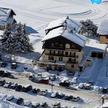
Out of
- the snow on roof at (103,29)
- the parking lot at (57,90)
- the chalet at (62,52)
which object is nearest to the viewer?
the parking lot at (57,90)

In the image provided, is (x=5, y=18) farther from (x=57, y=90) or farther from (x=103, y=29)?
(x=57, y=90)

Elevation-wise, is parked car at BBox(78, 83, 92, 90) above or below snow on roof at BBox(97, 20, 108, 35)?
below

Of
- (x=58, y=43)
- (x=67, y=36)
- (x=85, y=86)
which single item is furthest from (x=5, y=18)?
(x=85, y=86)

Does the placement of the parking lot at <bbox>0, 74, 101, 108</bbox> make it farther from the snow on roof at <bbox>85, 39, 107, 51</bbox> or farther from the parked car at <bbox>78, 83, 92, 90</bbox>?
the snow on roof at <bbox>85, 39, 107, 51</bbox>

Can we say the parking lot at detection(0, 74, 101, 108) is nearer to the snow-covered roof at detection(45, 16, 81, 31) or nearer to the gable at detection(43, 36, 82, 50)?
the gable at detection(43, 36, 82, 50)

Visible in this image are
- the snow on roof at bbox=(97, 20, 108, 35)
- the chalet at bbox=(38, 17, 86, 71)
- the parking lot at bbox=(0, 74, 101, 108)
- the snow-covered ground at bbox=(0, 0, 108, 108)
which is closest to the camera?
the parking lot at bbox=(0, 74, 101, 108)

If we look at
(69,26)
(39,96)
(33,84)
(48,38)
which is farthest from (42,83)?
(69,26)

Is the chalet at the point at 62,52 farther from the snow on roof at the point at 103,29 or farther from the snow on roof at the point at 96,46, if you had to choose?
the snow on roof at the point at 103,29

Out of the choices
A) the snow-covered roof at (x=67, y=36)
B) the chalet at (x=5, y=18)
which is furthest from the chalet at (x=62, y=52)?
the chalet at (x=5, y=18)

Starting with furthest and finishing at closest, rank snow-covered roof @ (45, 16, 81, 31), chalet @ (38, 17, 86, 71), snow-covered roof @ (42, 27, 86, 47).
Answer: snow-covered roof @ (45, 16, 81, 31)
snow-covered roof @ (42, 27, 86, 47)
chalet @ (38, 17, 86, 71)

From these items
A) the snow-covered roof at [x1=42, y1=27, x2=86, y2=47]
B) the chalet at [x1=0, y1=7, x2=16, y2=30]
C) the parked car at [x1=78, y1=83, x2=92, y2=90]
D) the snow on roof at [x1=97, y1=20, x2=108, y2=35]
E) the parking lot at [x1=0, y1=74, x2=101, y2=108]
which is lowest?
the parking lot at [x1=0, y1=74, x2=101, y2=108]

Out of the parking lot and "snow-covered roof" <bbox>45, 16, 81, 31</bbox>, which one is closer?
the parking lot

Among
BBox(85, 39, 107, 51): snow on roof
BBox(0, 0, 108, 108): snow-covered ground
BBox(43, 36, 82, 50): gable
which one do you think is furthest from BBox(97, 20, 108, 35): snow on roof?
BBox(43, 36, 82, 50): gable
